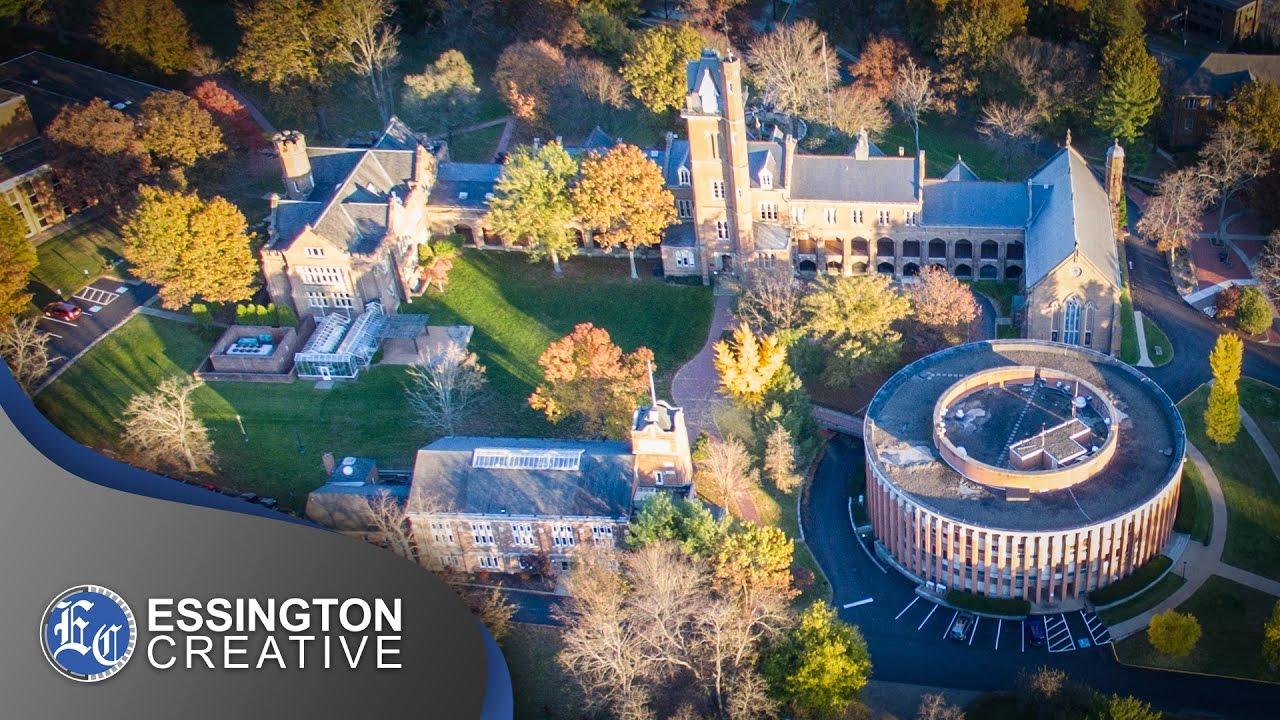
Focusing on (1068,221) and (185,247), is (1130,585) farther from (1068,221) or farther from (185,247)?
(185,247)

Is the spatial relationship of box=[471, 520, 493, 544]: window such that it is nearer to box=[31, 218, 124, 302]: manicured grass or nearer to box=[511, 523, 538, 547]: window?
box=[511, 523, 538, 547]: window

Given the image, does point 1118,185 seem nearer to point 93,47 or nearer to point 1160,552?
point 1160,552

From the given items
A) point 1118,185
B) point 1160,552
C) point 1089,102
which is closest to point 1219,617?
point 1160,552

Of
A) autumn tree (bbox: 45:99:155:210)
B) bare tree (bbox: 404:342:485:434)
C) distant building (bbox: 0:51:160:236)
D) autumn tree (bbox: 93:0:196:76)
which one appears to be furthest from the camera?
autumn tree (bbox: 93:0:196:76)

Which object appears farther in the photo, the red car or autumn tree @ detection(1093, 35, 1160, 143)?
autumn tree @ detection(1093, 35, 1160, 143)

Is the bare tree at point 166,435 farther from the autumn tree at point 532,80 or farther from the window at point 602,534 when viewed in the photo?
the autumn tree at point 532,80

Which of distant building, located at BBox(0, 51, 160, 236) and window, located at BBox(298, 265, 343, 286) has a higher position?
distant building, located at BBox(0, 51, 160, 236)

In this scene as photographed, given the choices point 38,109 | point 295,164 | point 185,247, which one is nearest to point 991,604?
point 185,247

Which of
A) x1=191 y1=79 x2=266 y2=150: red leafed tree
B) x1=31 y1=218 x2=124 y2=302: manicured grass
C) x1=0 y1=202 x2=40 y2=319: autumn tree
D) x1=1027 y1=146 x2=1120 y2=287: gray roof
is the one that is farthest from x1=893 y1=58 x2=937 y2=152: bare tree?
x1=0 y1=202 x2=40 y2=319: autumn tree
